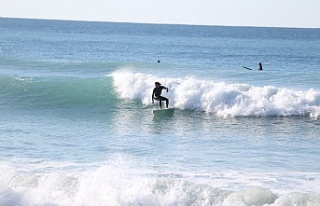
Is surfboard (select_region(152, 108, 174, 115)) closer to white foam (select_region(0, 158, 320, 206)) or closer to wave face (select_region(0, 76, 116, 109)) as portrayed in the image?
wave face (select_region(0, 76, 116, 109))

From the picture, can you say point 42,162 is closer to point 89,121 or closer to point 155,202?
point 155,202

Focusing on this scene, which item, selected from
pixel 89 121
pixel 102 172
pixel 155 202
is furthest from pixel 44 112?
pixel 155 202

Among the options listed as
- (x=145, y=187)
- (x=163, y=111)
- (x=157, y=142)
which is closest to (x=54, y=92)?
(x=163, y=111)

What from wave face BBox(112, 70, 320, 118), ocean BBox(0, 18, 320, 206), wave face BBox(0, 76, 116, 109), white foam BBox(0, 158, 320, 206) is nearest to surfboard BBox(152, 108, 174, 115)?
ocean BBox(0, 18, 320, 206)

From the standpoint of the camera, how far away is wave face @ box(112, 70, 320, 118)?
18734 mm

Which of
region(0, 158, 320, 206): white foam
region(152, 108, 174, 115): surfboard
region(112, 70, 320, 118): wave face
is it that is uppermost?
region(112, 70, 320, 118): wave face

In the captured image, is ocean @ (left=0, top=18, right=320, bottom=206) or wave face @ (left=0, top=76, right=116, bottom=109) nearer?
ocean @ (left=0, top=18, right=320, bottom=206)

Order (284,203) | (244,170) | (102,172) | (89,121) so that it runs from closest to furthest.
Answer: (284,203) < (102,172) < (244,170) < (89,121)

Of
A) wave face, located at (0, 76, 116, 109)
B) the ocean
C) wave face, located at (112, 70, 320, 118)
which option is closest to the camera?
the ocean

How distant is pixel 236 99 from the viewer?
19453 millimetres

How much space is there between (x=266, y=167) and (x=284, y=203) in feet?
7.88

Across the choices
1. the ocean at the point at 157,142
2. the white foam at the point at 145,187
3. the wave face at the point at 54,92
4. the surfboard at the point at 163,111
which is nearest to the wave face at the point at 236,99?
the ocean at the point at 157,142

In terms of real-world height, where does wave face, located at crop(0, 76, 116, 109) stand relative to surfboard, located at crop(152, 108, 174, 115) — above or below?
above

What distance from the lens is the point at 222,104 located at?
1927cm
